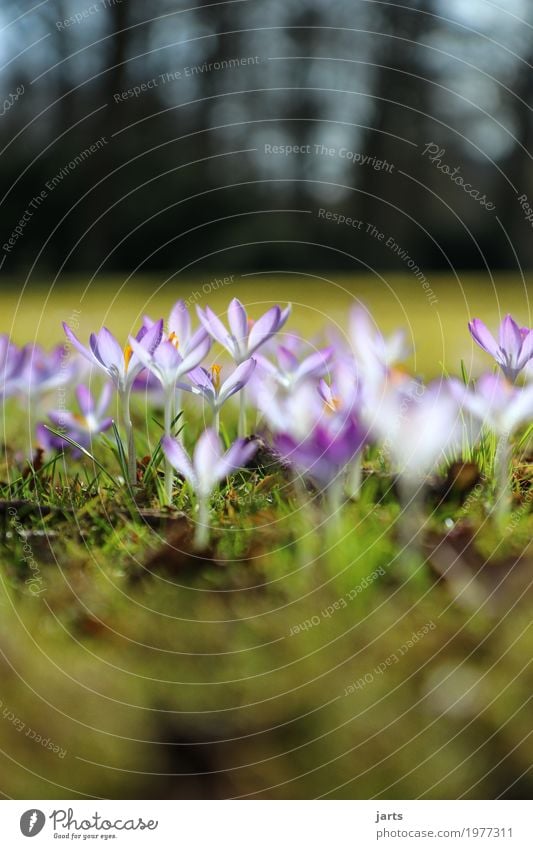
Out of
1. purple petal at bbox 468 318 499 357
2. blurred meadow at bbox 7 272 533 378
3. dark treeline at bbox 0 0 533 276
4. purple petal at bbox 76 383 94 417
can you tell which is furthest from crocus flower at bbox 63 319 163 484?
dark treeline at bbox 0 0 533 276

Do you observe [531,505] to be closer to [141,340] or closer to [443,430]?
[443,430]

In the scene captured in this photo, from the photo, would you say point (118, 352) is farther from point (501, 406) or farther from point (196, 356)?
point (501, 406)

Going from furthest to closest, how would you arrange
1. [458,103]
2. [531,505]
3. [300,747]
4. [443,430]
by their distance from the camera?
1. [458,103]
2. [531,505]
3. [443,430]
4. [300,747]

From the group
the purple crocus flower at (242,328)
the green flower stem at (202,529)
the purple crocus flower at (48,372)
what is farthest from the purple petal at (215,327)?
the purple crocus flower at (48,372)

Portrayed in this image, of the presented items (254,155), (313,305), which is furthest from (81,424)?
(254,155)

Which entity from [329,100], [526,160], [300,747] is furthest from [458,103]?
[300,747]
